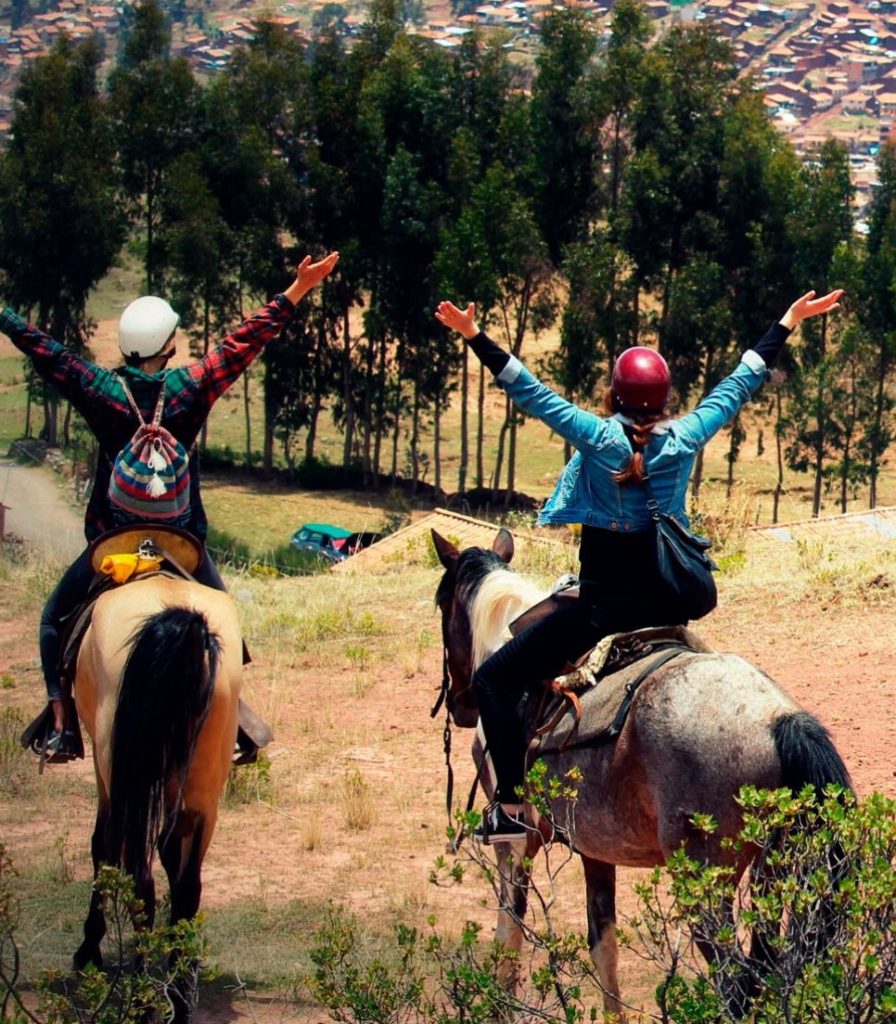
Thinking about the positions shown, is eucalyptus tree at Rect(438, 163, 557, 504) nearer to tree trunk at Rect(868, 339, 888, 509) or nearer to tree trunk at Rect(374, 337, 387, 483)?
tree trunk at Rect(374, 337, 387, 483)

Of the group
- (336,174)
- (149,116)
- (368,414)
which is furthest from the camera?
(368,414)

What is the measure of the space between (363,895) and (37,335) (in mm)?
3345

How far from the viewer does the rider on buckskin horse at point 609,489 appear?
5836 millimetres

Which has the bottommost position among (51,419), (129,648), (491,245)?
(51,419)

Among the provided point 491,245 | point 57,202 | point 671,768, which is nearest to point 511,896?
point 671,768

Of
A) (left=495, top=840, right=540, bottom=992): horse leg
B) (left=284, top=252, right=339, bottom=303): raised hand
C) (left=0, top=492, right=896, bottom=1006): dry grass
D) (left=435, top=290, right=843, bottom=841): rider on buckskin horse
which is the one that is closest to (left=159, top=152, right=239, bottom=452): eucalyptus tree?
(left=0, top=492, right=896, bottom=1006): dry grass

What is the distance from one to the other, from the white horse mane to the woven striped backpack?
139cm

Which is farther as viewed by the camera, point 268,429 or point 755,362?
point 268,429

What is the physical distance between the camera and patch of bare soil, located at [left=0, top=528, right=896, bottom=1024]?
8.52 m

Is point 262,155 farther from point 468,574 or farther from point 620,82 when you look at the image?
point 468,574

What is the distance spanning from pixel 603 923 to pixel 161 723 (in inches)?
74.0

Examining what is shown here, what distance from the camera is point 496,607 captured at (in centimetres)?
698

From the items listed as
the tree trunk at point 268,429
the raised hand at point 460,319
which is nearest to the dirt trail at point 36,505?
the tree trunk at point 268,429

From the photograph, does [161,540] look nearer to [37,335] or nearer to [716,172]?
[37,335]
